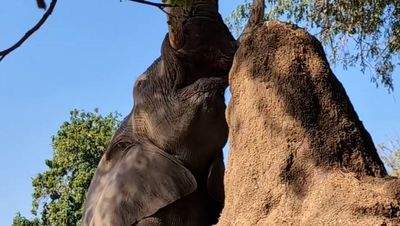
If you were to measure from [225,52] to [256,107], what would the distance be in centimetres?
171

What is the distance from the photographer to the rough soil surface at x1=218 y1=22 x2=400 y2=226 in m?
3.25

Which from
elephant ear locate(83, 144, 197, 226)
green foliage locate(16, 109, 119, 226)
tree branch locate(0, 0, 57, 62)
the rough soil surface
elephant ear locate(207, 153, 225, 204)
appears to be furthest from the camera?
green foliage locate(16, 109, 119, 226)

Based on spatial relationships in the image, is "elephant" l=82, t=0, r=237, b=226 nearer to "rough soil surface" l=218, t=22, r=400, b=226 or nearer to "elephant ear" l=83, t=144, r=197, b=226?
"elephant ear" l=83, t=144, r=197, b=226

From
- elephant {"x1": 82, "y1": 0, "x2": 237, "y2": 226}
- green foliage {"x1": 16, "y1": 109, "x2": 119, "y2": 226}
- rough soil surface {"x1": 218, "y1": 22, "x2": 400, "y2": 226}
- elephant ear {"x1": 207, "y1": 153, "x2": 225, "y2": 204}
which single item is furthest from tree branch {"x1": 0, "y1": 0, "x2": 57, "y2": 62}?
green foliage {"x1": 16, "y1": 109, "x2": 119, "y2": 226}

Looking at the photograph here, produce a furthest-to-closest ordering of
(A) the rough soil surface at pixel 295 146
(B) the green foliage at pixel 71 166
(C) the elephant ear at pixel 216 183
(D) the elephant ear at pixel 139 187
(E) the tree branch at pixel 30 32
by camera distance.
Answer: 1. (B) the green foliage at pixel 71 166
2. (C) the elephant ear at pixel 216 183
3. (D) the elephant ear at pixel 139 187
4. (E) the tree branch at pixel 30 32
5. (A) the rough soil surface at pixel 295 146

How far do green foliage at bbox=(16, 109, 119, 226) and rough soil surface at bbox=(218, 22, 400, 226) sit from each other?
18569mm

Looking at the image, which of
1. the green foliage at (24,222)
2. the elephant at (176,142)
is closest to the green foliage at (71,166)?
the green foliage at (24,222)

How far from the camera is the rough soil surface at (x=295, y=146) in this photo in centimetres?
325

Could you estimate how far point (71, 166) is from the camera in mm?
22750

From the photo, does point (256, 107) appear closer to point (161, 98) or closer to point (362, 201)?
point (362, 201)

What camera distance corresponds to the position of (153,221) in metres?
5.13

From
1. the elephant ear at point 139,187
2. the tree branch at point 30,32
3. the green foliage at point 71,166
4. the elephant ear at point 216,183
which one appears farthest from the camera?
the green foliage at point 71,166

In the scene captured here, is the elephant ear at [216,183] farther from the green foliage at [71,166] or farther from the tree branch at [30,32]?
the green foliage at [71,166]

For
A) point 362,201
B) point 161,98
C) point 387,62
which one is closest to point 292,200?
point 362,201
